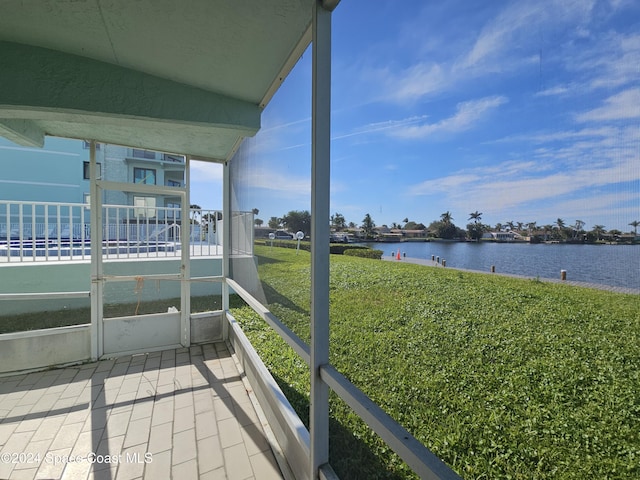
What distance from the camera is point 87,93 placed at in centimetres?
165

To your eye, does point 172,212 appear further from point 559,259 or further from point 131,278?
point 559,259

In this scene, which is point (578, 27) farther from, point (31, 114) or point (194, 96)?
point (31, 114)

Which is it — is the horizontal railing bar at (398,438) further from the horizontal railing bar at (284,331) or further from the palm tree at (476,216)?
the palm tree at (476,216)

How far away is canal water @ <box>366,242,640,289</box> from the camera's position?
159 centimetres

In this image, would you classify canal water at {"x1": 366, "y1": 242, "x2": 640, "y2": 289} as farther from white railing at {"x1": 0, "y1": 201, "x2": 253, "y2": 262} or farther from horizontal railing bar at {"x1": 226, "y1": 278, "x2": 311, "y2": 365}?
white railing at {"x1": 0, "y1": 201, "x2": 253, "y2": 262}

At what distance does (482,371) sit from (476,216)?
1.60m

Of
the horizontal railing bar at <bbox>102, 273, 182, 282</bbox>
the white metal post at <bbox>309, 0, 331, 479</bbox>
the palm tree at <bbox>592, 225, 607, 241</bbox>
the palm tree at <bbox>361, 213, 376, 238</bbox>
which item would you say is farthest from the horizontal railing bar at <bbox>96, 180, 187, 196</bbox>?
the palm tree at <bbox>592, 225, 607, 241</bbox>

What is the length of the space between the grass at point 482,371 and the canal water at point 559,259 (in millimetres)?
1022

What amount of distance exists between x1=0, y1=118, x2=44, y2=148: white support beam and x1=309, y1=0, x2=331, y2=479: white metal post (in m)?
2.53

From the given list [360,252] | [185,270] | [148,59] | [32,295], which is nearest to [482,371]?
[360,252]

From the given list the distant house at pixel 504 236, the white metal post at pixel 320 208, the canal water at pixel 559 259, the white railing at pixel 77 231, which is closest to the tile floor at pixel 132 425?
the white metal post at pixel 320 208

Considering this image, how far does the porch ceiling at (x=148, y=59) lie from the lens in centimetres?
123

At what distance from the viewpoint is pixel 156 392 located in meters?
2.47

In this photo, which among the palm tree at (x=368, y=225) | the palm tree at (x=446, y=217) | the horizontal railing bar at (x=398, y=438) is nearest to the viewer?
the horizontal railing bar at (x=398, y=438)
